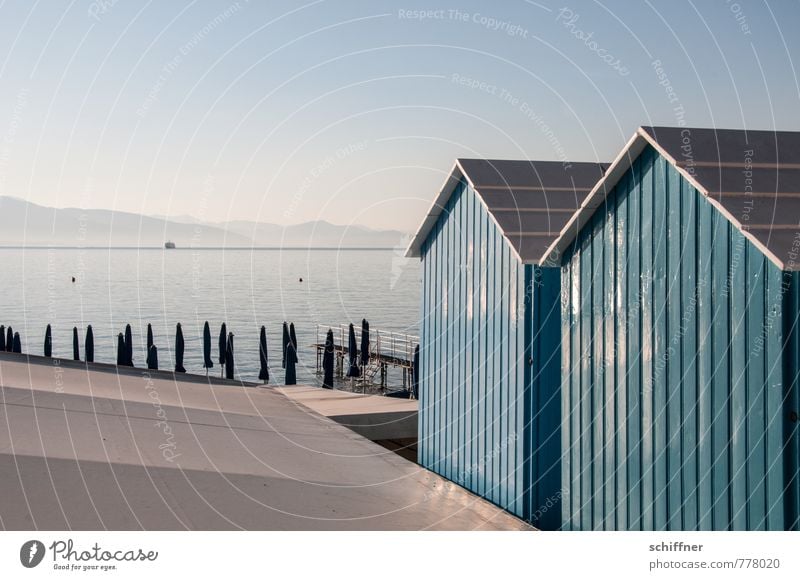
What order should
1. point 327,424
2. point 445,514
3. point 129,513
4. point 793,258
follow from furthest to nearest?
point 327,424 → point 445,514 → point 129,513 → point 793,258

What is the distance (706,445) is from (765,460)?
60cm

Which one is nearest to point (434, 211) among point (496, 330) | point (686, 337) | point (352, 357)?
point (496, 330)

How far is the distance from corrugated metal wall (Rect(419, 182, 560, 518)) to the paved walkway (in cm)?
42

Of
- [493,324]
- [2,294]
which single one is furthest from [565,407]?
[2,294]

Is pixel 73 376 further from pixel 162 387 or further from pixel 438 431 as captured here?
pixel 438 431

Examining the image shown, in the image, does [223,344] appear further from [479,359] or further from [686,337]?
[686,337]

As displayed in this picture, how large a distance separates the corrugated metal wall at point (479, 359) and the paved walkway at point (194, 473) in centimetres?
42

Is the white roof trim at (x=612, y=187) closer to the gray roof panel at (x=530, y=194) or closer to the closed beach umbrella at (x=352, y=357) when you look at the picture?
the gray roof panel at (x=530, y=194)

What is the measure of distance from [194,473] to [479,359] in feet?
11.7

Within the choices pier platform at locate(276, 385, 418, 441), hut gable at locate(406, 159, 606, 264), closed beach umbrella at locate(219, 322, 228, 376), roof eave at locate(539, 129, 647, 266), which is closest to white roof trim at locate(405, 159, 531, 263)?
hut gable at locate(406, 159, 606, 264)

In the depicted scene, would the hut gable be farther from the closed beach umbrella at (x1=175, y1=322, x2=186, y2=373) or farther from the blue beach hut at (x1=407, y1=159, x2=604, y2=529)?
the closed beach umbrella at (x1=175, y1=322, x2=186, y2=373)

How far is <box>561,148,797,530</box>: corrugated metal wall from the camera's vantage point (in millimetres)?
6066

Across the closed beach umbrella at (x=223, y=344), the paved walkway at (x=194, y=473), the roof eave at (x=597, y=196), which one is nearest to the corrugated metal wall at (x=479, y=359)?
the roof eave at (x=597, y=196)

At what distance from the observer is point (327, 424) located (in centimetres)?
1517
